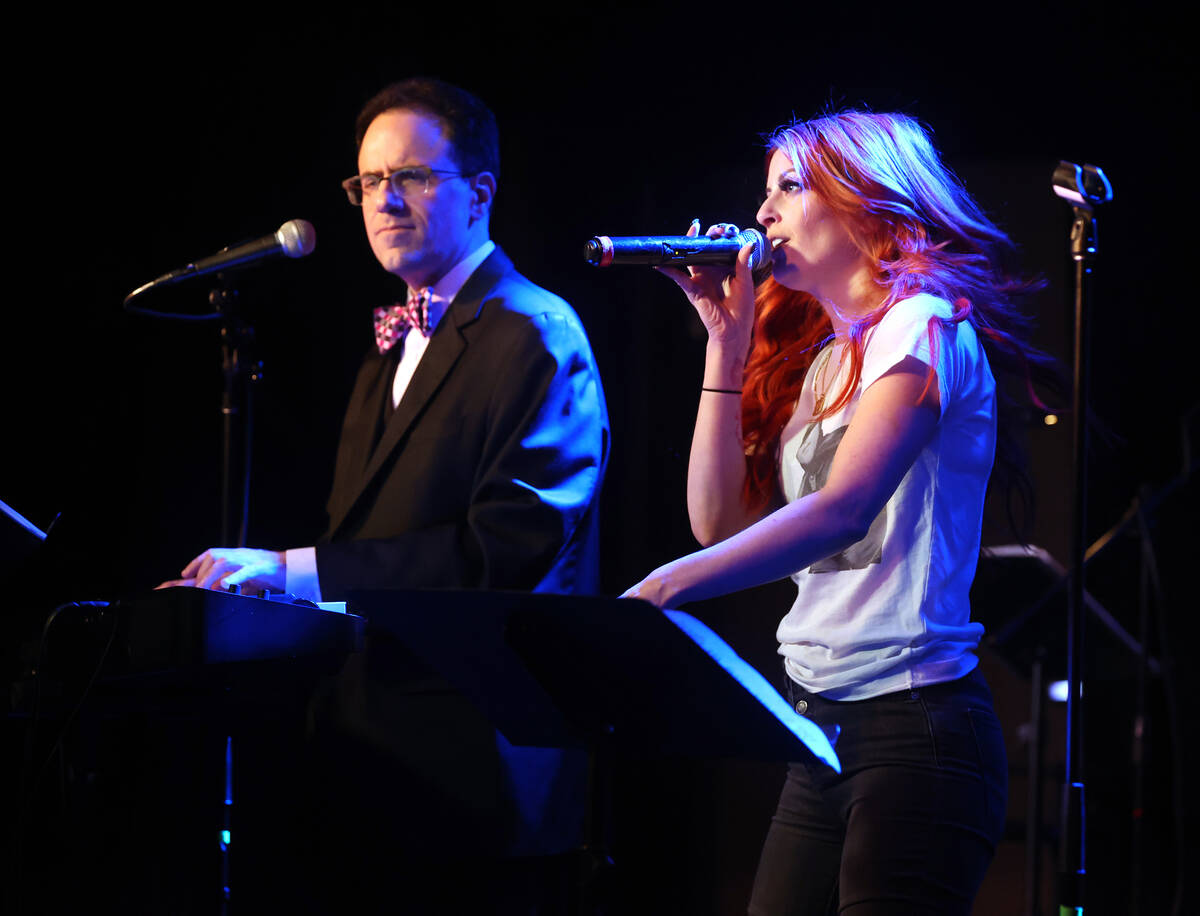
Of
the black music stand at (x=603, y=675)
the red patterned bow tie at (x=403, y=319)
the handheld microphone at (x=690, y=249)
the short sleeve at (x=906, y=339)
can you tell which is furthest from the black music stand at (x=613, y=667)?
the red patterned bow tie at (x=403, y=319)

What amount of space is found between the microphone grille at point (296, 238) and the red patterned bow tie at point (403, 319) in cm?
26

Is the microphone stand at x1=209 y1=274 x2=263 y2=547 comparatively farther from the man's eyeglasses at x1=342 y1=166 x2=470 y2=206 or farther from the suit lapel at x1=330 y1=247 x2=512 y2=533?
the man's eyeglasses at x1=342 y1=166 x2=470 y2=206

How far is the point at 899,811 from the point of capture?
1469mm

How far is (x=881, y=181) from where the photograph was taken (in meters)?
1.77

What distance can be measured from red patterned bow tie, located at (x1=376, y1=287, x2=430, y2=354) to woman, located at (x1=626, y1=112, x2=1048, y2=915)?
832mm

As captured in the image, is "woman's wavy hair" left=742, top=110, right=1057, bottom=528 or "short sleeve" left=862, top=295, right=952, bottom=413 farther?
"woman's wavy hair" left=742, top=110, right=1057, bottom=528

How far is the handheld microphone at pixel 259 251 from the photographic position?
2.41 meters

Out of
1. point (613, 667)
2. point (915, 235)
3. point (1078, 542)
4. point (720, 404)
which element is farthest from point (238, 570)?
point (1078, 542)

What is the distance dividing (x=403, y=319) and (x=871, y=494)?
1424 mm

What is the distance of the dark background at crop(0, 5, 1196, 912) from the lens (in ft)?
10.2

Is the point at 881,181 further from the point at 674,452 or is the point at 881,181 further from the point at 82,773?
the point at 82,773

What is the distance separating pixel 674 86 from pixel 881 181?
1572mm

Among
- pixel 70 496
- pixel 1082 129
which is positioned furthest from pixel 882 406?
pixel 1082 129

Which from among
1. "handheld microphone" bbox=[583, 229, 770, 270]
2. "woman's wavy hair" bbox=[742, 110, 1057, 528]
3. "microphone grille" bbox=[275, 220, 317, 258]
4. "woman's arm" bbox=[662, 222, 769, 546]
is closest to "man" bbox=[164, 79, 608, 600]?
"microphone grille" bbox=[275, 220, 317, 258]
